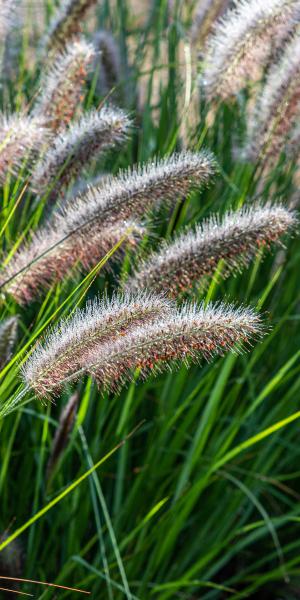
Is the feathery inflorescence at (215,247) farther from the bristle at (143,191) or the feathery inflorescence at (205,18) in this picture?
the feathery inflorescence at (205,18)

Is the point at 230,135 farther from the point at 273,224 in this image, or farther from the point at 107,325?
the point at 107,325

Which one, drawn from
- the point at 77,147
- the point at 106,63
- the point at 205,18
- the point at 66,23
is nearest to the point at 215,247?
the point at 77,147

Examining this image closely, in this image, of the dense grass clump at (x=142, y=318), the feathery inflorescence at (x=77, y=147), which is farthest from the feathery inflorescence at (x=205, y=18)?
the feathery inflorescence at (x=77, y=147)

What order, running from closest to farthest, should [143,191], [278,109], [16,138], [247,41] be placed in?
[143,191]
[16,138]
[247,41]
[278,109]

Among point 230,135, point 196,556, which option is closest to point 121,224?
point 196,556

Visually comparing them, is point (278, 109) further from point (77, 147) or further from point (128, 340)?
point (128, 340)

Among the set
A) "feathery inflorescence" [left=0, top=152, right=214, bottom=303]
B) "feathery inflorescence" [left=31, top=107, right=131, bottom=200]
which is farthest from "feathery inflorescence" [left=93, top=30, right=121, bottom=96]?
"feathery inflorescence" [left=0, top=152, right=214, bottom=303]

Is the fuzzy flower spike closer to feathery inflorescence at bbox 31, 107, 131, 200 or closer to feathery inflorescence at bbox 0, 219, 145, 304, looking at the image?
feathery inflorescence at bbox 0, 219, 145, 304

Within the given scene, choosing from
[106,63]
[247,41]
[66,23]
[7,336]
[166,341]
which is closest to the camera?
[166,341]
